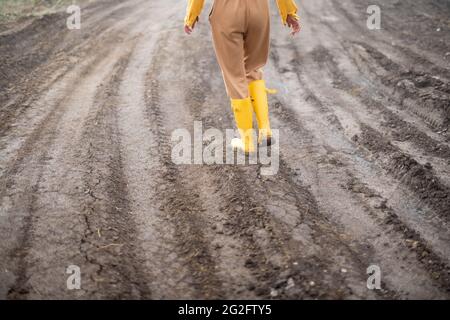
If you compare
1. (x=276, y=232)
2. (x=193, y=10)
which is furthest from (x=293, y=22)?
(x=276, y=232)

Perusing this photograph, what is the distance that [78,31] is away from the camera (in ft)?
30.2

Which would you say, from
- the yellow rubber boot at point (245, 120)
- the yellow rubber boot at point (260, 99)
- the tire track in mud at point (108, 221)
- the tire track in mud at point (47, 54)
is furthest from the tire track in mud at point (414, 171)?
the tire track in mud at point (47, 54)

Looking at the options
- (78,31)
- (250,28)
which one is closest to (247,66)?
(250,28)

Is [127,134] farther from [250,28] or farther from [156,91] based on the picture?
[250,28]

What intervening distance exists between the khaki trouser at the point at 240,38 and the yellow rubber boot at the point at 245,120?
0.07m

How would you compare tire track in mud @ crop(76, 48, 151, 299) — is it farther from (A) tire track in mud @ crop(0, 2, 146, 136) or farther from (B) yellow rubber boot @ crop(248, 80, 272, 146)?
(B) yellow rubber boot @ crop(248, 80, 272, 146)

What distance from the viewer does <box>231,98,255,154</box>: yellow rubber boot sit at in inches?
172

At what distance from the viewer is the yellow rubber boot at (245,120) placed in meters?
4.38

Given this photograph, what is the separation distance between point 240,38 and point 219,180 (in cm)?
138

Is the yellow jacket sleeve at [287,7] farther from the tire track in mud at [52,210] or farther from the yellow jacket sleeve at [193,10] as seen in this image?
the tire track in mud at [52,210]

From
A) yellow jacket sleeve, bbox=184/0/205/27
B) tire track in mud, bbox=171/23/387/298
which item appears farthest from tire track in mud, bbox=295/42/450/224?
yellow jacket sleeve, bbox=184/0/205/27

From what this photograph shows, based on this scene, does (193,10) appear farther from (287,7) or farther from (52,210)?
(52,210)

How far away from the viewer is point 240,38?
4.23 meters
